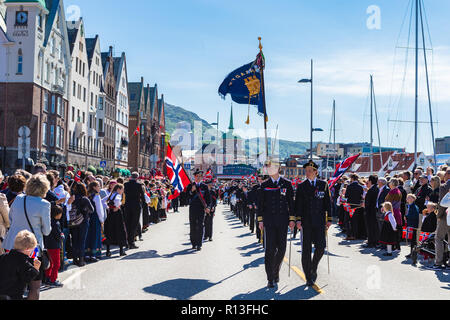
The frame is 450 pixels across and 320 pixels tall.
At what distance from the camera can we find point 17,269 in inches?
225

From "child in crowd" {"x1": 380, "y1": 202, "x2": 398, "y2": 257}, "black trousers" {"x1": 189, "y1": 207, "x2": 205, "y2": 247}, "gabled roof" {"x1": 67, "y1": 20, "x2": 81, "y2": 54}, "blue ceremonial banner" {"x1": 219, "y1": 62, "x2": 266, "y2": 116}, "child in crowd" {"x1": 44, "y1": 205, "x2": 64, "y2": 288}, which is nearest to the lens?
"child in crowd" {"x1": 44, "y1": 205, "x2": 64, "y2": 288}

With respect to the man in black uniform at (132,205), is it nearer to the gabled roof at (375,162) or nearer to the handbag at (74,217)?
the handbag at (74,217)

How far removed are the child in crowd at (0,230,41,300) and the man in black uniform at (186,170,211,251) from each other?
8.75 m

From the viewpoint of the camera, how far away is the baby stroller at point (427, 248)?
1195 cm

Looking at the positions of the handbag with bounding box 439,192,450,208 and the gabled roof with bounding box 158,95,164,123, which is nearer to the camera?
the handbag with bounding box 439,192,450,208

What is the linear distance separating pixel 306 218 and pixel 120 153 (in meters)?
→ 69.2

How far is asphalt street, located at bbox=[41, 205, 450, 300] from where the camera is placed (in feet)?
26.3

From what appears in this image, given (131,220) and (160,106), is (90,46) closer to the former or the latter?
(160,106)

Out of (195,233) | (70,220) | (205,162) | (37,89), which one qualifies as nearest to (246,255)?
(195,233)

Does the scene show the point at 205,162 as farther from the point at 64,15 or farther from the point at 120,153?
the point at 64,15

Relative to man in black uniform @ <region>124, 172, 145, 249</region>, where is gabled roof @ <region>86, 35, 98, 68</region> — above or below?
above

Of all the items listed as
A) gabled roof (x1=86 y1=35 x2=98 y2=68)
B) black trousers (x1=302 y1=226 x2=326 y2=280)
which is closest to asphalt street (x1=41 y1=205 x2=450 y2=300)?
black trousers (x1=302 y1=226 x2=326 y2=280)

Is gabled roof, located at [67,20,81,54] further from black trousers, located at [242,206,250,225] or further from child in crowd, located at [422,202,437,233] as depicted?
child in crowd, located at [422,202,437,233]

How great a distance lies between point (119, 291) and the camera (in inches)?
320
